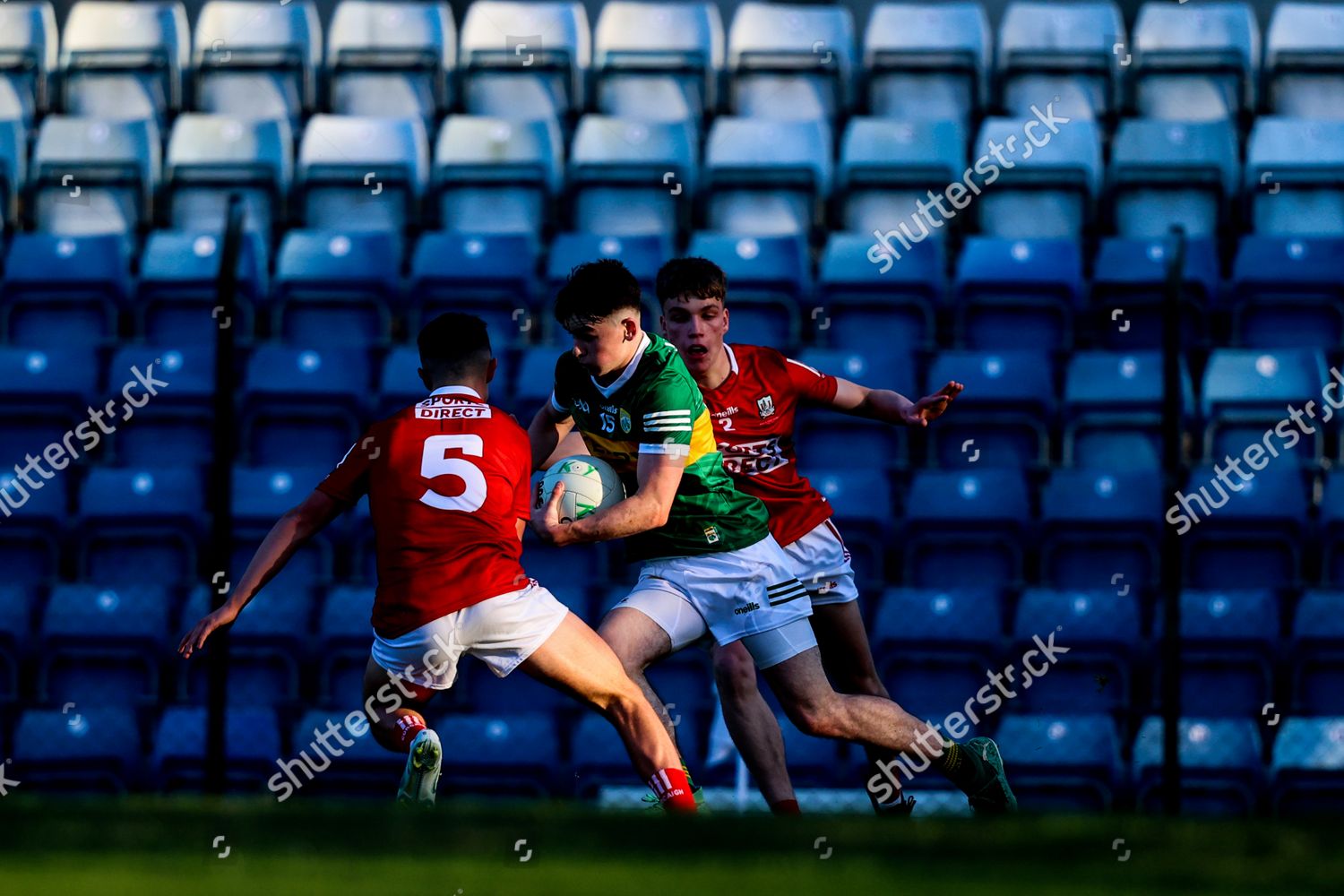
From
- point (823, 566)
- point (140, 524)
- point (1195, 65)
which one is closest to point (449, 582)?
point (823, 566)

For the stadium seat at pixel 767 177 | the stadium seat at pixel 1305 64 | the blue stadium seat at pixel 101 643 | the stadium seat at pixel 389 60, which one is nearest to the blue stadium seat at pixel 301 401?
the blue stadium seat at pixel 101 643

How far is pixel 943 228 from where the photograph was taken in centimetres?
1106

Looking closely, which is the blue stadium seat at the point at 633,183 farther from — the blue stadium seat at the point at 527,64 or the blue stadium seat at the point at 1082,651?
the blue stadium seat at the point at 1082,651

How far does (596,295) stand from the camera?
20.2 feet

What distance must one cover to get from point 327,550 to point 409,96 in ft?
12.9

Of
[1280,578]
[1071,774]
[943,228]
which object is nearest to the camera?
[1071,774]

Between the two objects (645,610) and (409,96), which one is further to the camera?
(409,96)

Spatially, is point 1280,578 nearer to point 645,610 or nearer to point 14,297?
point 645,610

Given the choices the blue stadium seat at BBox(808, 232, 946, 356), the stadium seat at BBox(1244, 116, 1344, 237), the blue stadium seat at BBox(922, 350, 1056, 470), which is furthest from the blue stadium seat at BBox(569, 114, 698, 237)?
the stadium seat at BBox(1244, 116, 1344, 237)

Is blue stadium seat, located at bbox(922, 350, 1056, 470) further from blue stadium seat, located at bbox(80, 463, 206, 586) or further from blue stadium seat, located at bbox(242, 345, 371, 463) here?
blue stadium seat, located at bbox(80, 463, 206, 586)

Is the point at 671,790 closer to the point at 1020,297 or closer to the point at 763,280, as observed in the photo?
the point at 763,280

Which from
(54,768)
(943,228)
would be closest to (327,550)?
(54,768)

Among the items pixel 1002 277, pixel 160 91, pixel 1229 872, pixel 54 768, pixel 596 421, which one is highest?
pixel 160 91

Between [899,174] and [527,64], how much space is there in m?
2.65
